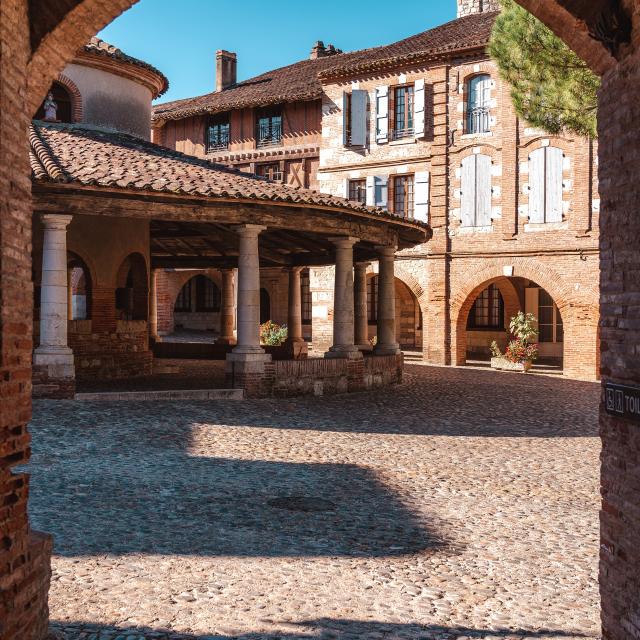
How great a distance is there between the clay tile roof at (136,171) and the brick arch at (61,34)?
824cm

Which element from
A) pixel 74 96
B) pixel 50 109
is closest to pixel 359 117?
pixel 74 96

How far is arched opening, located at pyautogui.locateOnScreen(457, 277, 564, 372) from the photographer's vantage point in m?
28.0

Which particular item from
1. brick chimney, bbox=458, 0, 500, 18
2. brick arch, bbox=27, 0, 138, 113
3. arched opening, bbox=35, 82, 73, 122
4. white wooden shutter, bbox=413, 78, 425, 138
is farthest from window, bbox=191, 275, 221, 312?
brick arch, bbox=27, 0, 138, 113

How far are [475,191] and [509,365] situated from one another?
521cm

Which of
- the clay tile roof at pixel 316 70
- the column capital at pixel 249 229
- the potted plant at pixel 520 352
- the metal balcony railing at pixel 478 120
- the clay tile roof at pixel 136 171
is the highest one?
the clay tile roof at pixel 316 70

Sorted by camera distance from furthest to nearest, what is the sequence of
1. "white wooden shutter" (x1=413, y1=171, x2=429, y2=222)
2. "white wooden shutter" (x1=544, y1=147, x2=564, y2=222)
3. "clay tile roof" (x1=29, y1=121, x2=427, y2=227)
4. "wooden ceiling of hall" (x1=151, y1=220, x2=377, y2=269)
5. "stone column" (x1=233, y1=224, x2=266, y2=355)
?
"white wooden shutter" (x1=413, y1=171, x2=429, y2=222) < "white wooden shutter" (x1=544, y1=147, x2=564, y2=222) < "wooden ceiling of hall" (x1=151, y1=220, x2=377, y2=269) < "stone column" (x1=233, y1=224, x2=266, y2=355) < "clay tile roof" (x1=29, y1=121, x2=427, y2=227)

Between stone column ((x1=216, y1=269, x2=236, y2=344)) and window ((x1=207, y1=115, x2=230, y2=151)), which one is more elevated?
window ((x1=207, y1=115, x2=230, y2=151))

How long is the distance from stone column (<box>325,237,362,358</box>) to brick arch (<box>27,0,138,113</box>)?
11769 mm

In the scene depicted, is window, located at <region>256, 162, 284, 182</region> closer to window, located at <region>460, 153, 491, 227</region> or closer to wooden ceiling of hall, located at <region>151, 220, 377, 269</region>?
wooden ceiling of hall, located at <region>151, 220, 377, 269</region>

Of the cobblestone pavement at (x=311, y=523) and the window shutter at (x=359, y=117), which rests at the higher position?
the window shutter at (x=359, y=117)

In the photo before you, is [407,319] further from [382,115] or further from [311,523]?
[311,523]

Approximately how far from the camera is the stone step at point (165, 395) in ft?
44.2

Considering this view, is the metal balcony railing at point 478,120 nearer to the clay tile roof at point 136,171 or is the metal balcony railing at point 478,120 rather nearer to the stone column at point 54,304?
the clay tile roof at point 136,171

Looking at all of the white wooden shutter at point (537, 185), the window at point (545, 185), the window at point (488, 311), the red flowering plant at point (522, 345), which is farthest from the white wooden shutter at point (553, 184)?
the window at point (488, 311)
